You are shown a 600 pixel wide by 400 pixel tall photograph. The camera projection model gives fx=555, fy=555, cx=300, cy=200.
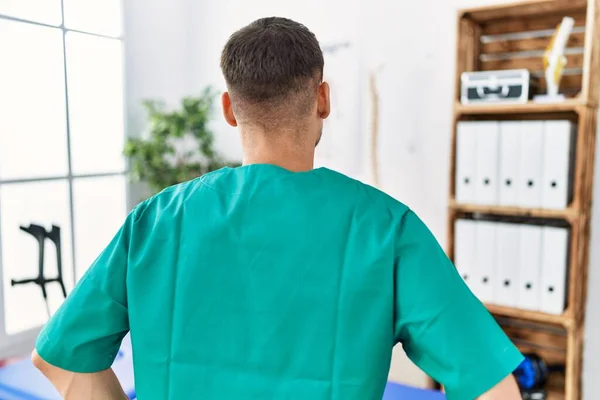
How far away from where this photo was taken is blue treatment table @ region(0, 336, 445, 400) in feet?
4.87

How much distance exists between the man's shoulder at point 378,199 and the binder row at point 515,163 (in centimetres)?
160

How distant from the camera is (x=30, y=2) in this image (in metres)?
2.63

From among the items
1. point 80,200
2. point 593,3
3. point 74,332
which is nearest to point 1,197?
point 80,200

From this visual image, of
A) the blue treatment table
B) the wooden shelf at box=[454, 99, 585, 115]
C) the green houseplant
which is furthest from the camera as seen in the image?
the green houseplant

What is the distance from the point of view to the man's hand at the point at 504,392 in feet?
2.39

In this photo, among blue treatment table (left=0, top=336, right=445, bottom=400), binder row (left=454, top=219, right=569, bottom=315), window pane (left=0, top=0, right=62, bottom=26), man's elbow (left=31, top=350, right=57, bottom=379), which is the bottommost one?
blue treatment table (left=0, top=336, right=445, bottom=400)

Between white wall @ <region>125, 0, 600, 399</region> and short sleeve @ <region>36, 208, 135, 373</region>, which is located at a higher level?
white wall @ <region>125, 0, 600, 399</region>

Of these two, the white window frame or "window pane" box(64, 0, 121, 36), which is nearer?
the white window frame

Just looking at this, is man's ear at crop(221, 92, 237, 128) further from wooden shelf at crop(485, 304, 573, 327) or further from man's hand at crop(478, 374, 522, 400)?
wooden shelf at crop(485, 304, 573, 327)

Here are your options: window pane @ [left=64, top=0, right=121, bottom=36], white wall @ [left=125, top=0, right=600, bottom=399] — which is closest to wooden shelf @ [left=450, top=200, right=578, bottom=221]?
white wall @ [left=125, top=0, right=600, bottom=399]

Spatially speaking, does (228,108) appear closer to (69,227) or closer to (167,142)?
Result: (167,142)

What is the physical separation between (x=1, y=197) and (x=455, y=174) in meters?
2.03

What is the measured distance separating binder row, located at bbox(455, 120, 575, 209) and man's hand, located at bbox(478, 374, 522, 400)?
5.22 ft

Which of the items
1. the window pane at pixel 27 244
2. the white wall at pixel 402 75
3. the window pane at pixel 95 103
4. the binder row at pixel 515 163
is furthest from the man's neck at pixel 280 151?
the window pane at pixel 95 103
